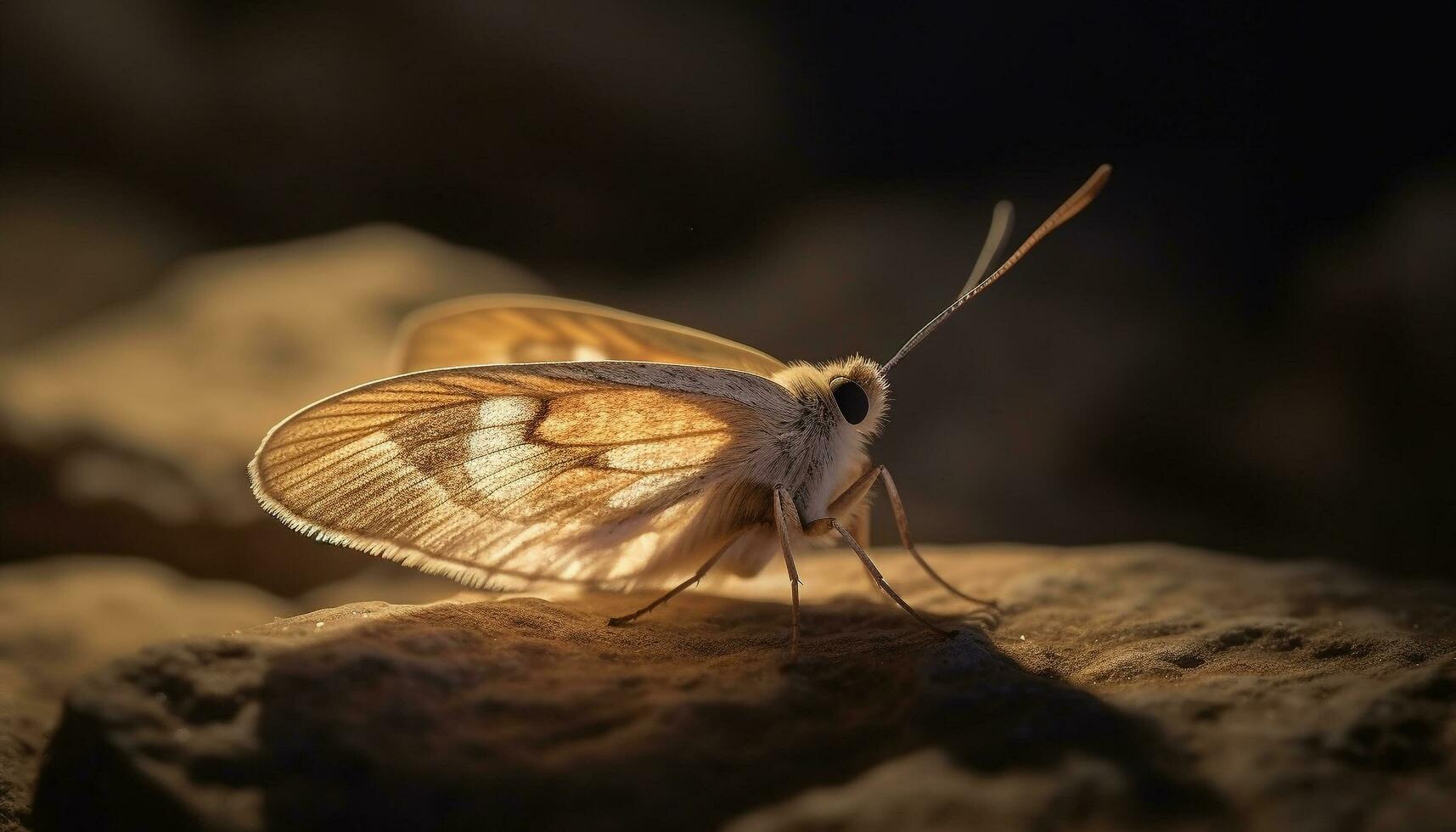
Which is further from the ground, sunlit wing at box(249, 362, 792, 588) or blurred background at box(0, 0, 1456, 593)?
blurred background at box(0, 0, 1456, 593)

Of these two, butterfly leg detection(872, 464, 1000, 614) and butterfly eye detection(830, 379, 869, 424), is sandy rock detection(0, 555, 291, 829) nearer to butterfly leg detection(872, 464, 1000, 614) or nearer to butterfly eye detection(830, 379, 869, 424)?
butterfly eye detection(830, 379, 869, 424)

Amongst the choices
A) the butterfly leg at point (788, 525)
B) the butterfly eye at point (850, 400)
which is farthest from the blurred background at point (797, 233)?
the butterfly leg at point (788, 525)

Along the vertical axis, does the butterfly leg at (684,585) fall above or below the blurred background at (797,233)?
below

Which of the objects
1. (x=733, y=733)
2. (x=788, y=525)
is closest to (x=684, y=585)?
(x=788, y=525)

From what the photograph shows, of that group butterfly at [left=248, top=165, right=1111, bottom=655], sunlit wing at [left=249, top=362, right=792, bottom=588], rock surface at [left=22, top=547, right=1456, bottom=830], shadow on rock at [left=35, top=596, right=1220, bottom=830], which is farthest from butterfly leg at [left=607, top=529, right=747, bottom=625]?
shadow on rock at [left=35, top=596, right=1220, bottom=830]

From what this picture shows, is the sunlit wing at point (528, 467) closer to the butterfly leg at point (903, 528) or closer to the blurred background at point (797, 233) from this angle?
the butterfly leg at point (903, 528)

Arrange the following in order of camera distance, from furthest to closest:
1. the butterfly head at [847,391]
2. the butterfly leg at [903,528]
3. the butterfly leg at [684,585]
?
the butterfly leg at [903,528]
the butterfly head at [847,391]
the butterfly leg at [684,585]
